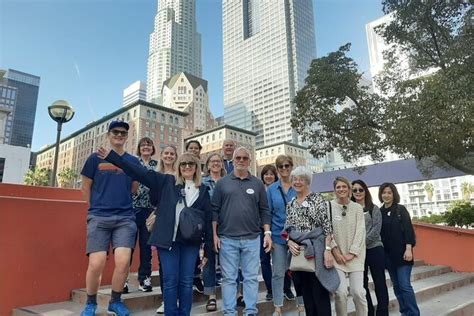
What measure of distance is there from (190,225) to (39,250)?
1986mm

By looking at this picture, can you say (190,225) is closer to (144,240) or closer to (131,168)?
(131,168)

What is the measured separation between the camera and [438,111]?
8117mm

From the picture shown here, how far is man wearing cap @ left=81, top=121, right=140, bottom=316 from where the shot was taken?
286 centimetres

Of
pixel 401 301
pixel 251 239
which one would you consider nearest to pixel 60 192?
pixel 251 239

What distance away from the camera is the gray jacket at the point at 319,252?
2.90 m

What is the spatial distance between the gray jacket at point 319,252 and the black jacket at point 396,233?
1335 mm

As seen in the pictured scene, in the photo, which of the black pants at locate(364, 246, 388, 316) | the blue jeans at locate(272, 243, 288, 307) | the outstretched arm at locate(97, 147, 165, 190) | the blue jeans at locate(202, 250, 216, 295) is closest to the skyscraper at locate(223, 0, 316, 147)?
the black pants at locate(364, 246, 388, 316)

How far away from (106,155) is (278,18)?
13303 cm

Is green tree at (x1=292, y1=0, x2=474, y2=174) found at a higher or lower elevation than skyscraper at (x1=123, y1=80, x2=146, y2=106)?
lower

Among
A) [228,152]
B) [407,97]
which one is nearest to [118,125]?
[228,152]

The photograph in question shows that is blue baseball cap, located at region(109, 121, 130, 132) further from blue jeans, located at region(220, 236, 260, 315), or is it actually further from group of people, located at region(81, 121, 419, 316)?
blue jeans, located at region(220, 236, 260, 315)

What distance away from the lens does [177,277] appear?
9.23 ft

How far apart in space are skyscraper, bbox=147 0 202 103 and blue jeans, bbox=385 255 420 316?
157m

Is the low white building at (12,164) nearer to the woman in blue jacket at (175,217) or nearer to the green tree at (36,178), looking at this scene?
the green tree at (36,178)
